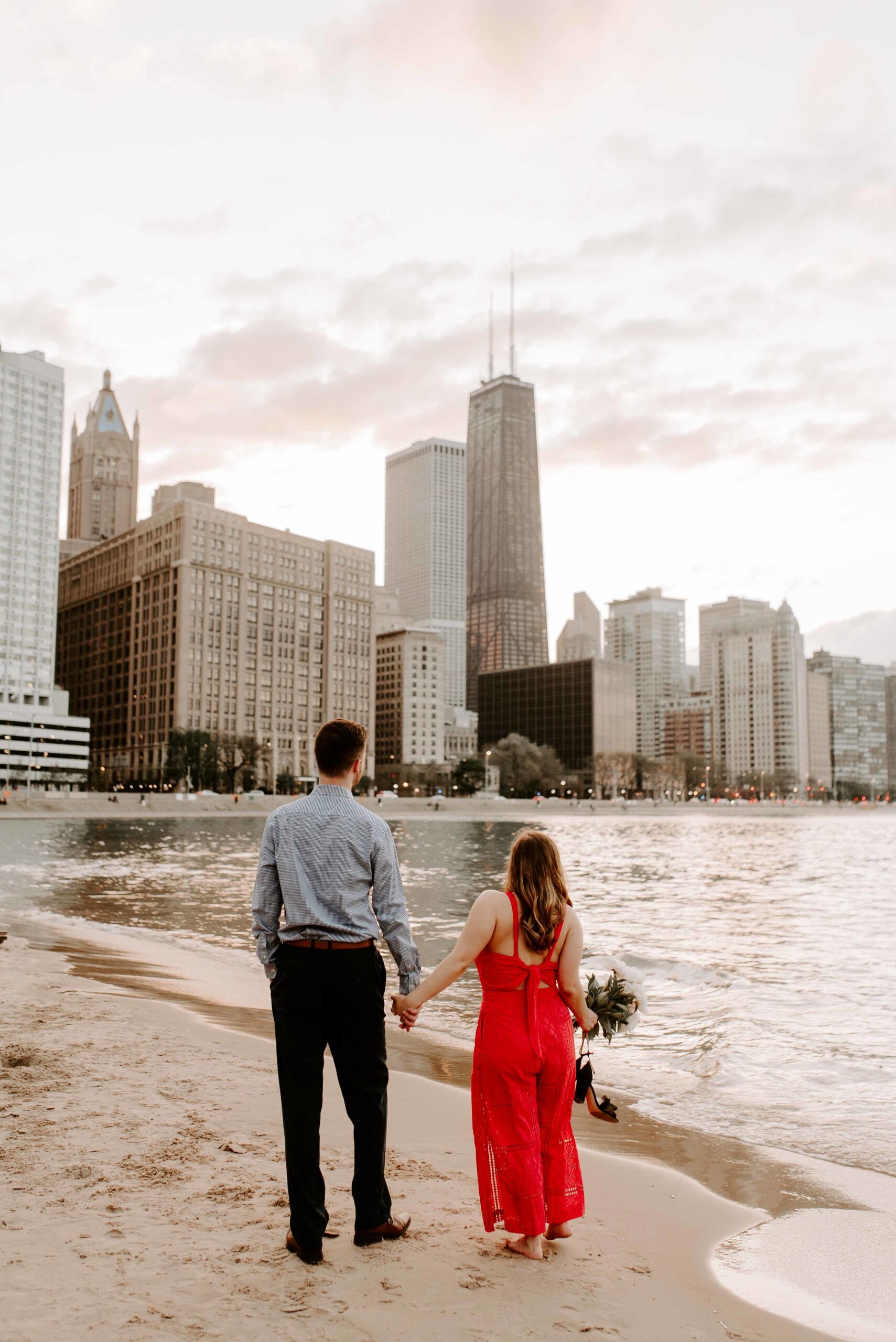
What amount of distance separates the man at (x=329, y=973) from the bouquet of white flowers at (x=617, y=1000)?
51.1 inches

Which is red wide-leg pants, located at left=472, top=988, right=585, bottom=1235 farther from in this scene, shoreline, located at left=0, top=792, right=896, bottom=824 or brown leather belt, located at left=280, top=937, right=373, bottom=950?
shoreline, located at left=0, top=792, right=896, bottom=824

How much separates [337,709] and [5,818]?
109 m

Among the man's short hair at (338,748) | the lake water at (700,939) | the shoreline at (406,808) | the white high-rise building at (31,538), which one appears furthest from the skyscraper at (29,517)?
the man's short hair at (338,748)

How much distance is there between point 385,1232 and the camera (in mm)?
4609

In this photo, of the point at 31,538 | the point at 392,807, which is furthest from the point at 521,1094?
the point at 31,538

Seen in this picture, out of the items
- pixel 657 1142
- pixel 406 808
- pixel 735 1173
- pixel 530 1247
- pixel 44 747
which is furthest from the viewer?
pixel 44 747

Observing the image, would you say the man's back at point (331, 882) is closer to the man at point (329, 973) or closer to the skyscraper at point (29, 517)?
the man at point (329, 973)

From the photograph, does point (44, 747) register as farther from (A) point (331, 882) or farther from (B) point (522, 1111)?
(B) point (522, 1111)

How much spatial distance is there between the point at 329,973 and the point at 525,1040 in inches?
35.9

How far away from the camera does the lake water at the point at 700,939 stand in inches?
346

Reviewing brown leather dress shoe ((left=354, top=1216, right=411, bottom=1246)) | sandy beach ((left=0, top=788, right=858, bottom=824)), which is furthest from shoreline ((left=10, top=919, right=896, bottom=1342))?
sandy beach ((left=0, top=788, right=858, bottom=824))

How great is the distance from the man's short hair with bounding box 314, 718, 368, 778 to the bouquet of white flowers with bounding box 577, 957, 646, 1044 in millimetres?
1849

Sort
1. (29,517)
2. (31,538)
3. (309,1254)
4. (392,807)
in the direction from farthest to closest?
1. (31,538)
2. (29,517)
3. (392,807)
4. (309,1254)

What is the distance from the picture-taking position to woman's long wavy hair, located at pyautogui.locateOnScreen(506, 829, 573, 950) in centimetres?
449
